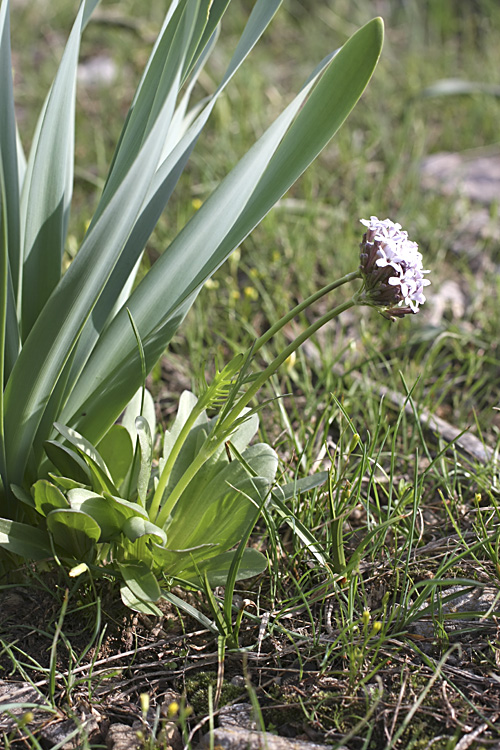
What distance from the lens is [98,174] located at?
270 cm

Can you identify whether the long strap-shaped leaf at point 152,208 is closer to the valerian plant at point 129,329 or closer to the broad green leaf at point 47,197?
the valerian plant at point 129,329

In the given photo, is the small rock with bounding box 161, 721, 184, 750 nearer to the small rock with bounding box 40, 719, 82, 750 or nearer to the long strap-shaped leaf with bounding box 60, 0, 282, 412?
the small rock with bounding box 40, 719, 82, 750

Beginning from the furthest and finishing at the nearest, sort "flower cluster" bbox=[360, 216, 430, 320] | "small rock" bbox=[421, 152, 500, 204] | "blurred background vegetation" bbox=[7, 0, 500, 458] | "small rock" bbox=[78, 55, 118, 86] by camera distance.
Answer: "small rock" bbox=[78, 55, 118, 86] < "small rock" bbox=[421, 152, 500, 204] < "blurred background vegetation" bbox=[7, 0, 500, 458] < "flower cluster" bbox=[360, 216, 430, 320]

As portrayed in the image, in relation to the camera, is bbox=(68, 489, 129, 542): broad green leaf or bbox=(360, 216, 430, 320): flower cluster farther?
bbox=(68, 489, 129, 542): broad green leaf

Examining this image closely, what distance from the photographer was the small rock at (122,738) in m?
0.98

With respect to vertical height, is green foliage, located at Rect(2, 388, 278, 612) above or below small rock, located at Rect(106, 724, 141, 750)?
above

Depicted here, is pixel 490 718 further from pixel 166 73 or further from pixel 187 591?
pixel 166 73

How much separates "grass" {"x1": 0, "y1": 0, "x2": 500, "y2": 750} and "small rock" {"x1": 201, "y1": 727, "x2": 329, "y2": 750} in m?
0.03

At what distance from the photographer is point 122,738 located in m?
0.99

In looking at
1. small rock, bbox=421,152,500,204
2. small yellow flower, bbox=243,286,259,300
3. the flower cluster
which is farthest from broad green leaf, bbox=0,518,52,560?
small rock, bbox=421,152,500,204

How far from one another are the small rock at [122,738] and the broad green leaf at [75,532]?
0.26 meters

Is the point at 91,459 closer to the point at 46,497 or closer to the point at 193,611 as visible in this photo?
the point at 46,497

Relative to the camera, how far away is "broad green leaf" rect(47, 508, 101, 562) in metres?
1.04

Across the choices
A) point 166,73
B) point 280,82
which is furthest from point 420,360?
point 280,82
